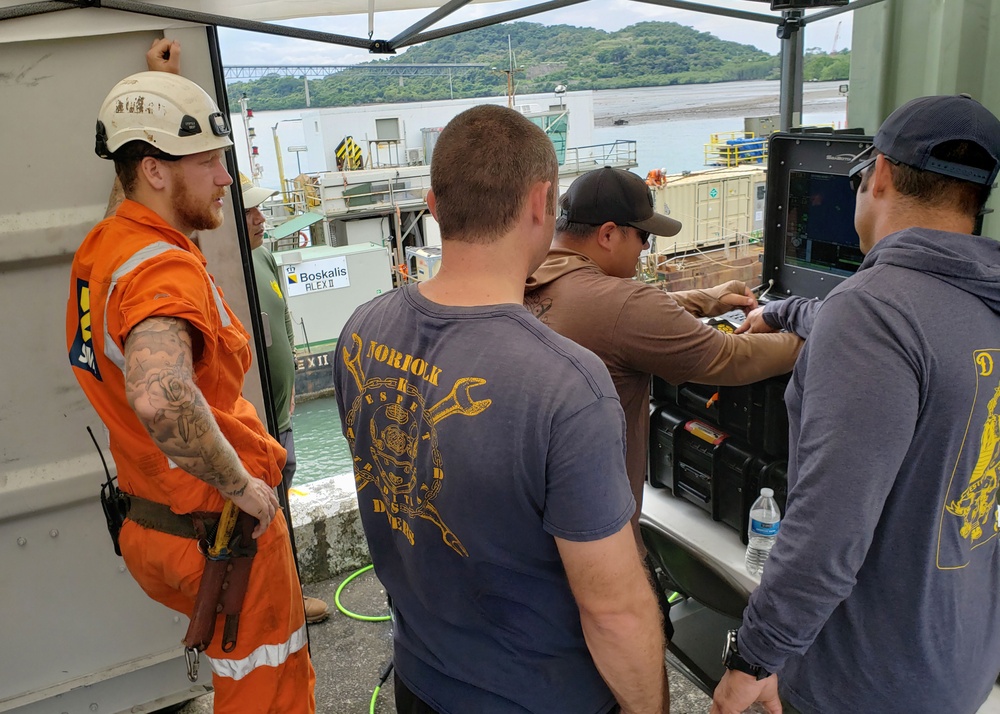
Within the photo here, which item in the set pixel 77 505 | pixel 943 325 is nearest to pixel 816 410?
pixel 943 325

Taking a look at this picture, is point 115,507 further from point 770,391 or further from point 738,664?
point 770,391

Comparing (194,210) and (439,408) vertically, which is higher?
(194,210)

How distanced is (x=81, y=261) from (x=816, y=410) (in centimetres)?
165

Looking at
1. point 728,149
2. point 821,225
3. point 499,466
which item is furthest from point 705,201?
point 499,466

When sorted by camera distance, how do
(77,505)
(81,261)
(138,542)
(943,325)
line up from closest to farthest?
1. (943,325)
2. (81,261)
3. (138,542)
4. (77,505)

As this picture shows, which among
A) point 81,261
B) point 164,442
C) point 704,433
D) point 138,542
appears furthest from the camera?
point 704,433

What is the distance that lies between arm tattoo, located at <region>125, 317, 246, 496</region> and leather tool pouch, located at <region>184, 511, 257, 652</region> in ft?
0.95

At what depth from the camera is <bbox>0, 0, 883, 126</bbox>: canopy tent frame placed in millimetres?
1778

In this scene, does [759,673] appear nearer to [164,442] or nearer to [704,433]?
[704,433]

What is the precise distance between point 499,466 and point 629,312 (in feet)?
2.82

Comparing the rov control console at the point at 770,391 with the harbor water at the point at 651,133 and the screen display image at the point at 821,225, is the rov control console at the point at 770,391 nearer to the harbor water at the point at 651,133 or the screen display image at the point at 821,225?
the screen display image at the point at 821,225

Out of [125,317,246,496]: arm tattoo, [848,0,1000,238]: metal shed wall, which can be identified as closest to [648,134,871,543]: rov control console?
[848,0,1000,238]: metal shed wall

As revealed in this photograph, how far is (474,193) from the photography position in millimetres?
1161

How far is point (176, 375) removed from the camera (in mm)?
1506
